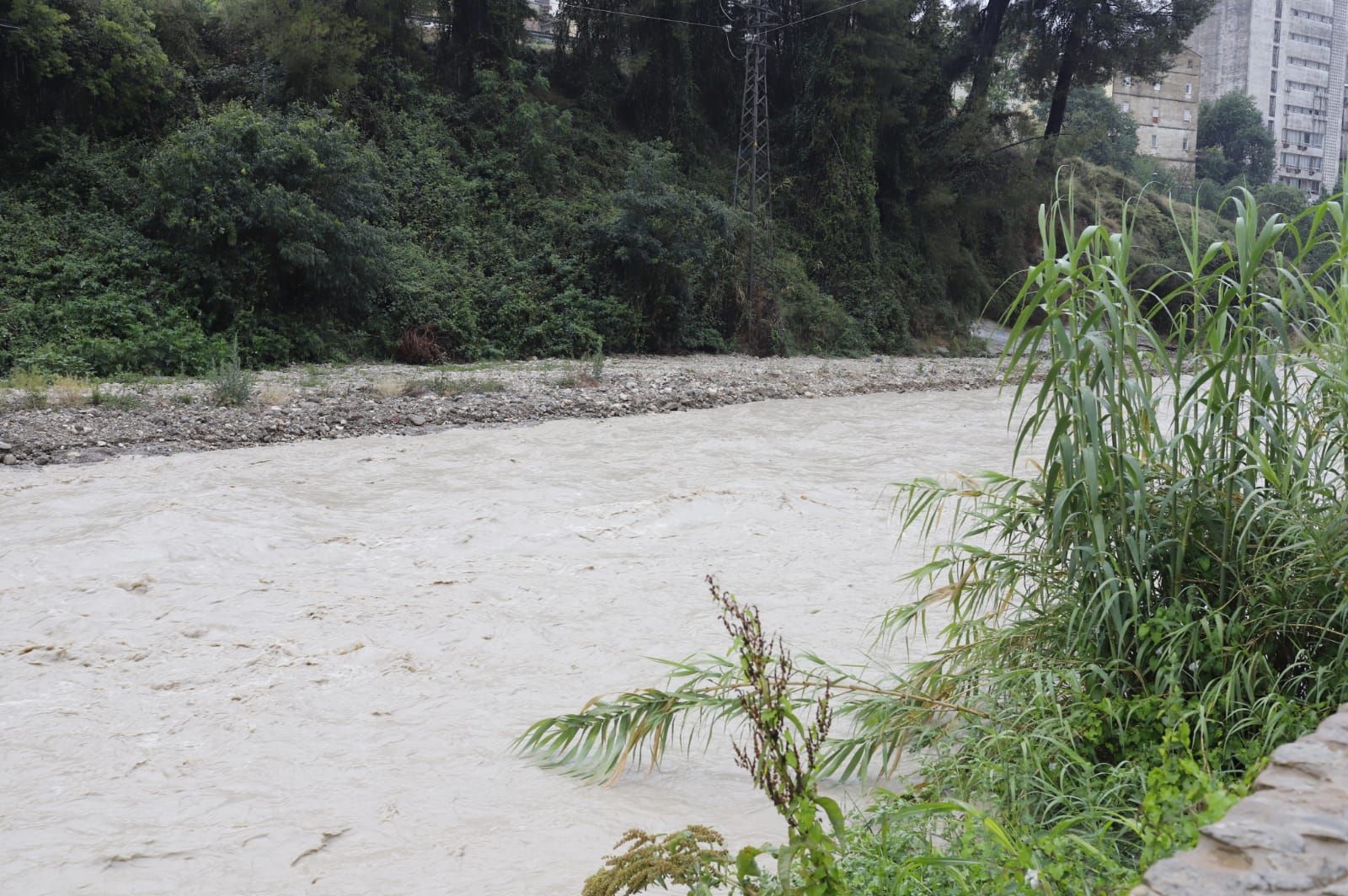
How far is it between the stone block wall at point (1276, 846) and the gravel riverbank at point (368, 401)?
6361mm

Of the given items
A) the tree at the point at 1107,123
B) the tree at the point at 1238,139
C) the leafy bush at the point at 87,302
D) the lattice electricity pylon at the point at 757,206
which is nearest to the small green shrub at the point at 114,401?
the leafy bush at the point at 87,302

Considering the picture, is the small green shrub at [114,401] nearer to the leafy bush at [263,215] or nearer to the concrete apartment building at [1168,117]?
the leafy bush at [263,215]

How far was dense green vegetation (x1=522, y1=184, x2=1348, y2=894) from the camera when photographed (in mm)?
2645

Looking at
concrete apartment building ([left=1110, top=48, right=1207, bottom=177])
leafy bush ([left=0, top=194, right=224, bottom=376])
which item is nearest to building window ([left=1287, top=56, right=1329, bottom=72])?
concrete apartment building ([left=1110, top=48, right=1207, bottom=177])

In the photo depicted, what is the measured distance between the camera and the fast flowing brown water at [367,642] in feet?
10.00

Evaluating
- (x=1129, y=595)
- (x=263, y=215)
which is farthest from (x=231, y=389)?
(x=1129, y=595)

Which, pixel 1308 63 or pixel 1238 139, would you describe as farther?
pixel 1308 63

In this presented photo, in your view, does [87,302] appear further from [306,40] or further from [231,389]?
[306,40]

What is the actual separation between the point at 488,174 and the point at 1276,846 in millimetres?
20978

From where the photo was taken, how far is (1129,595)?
295cm

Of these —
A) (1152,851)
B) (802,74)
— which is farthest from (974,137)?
(1152,851)

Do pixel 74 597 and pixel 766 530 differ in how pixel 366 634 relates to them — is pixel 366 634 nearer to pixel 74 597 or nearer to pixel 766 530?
pixel 74 597

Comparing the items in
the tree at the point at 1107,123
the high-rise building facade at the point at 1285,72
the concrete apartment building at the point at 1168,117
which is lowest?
the tree at the point at 1107,123

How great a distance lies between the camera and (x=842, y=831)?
1.99m
